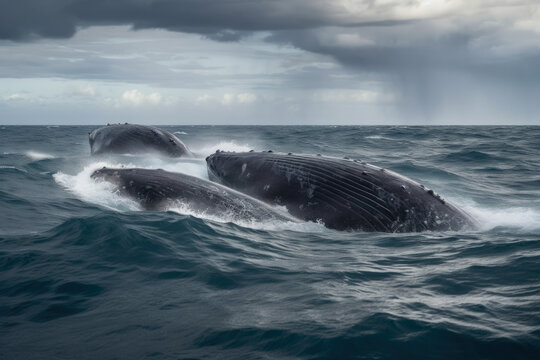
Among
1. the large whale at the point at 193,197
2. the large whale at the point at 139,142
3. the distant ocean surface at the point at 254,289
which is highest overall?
the large whale at the point at 139,142

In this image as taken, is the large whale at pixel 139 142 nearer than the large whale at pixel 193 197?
No

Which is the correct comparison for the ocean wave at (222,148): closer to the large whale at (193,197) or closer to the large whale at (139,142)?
the large whale at (139,142)

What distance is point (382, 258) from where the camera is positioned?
28.0ft

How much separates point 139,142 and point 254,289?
15725 millimetres

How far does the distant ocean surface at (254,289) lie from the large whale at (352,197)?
43cm

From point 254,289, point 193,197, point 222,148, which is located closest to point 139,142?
point 222,148

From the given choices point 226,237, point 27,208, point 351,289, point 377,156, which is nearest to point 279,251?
point 226,237

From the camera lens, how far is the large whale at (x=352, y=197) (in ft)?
34.2

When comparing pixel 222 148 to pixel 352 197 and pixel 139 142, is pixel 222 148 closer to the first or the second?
pixel 139 142

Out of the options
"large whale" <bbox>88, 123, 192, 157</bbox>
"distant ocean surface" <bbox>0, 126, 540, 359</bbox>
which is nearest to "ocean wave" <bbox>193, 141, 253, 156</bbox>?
"large whale" <bbox>88, 123, 192, 157</bbox>

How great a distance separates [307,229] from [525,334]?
19.0 ft

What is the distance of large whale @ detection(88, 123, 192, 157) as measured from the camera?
21.2m

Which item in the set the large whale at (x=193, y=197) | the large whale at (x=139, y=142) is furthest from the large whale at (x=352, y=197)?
the large whale at (x=139, y=142)

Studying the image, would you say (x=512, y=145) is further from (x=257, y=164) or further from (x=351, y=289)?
(x=351, y=289)
